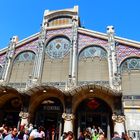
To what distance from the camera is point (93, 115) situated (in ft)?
65.1

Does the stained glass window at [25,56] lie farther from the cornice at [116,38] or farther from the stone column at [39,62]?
the cornice at [116,38]

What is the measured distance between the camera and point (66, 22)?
83.8 feet

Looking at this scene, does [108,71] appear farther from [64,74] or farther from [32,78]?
[32,78]

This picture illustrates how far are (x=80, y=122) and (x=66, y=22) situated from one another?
12039 millimetres

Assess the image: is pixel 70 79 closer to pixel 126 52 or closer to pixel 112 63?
pixel 112 63

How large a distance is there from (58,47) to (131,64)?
316 inches

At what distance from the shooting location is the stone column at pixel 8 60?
75.4 ft

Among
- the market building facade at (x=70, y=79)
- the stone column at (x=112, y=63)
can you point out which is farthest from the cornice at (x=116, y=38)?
the stone column at (x=112, y=63)

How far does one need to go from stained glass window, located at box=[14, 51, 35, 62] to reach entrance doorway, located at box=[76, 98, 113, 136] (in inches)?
314

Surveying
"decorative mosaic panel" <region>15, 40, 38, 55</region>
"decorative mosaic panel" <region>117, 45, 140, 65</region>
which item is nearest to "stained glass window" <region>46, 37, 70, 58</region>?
"decorative mosaic panel" <region>15, 40, 38, 55</region>

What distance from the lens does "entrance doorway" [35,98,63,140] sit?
20.0 meters

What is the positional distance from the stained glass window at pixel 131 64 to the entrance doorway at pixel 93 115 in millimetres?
4173

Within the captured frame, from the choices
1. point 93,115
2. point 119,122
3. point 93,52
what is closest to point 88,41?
point 93,52

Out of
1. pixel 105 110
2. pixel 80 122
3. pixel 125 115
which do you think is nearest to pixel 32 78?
pixel 80 122
